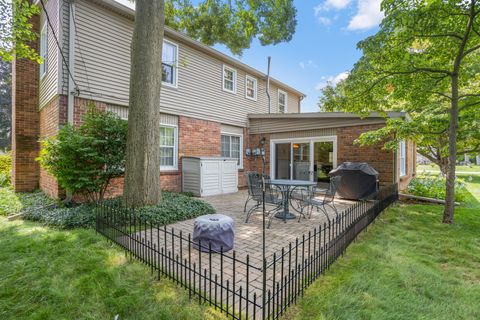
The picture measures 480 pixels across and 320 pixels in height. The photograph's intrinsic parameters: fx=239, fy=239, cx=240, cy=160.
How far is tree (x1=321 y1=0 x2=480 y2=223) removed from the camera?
539 centimetres

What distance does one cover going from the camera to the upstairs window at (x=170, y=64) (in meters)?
8.73

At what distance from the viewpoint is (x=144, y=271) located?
319 cm

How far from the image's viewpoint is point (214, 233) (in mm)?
3699

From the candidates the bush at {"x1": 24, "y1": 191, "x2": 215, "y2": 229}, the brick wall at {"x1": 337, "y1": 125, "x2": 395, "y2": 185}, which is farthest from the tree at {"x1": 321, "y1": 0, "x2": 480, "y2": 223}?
the bush at {"x1": 24, "y1": 191, "x2": 215, "y2": 229}

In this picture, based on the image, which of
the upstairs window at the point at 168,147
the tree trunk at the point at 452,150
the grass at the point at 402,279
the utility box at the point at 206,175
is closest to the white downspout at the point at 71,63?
the upstairs window at the point at 168,147

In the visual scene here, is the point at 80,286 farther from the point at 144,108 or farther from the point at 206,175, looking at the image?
the point at 206,175

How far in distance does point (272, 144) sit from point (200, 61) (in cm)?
486

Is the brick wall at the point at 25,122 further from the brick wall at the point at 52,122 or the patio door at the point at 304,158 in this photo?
the patio door at the point at 304,158

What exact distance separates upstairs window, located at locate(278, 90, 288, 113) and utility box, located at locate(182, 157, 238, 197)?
→ 7.05m

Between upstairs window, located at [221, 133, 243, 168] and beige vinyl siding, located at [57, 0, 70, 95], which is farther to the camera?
upstairs window, located at [221, 133, 243, 168]

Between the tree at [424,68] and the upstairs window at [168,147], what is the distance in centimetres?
590

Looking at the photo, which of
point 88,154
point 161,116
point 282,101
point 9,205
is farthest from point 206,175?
point 282,101

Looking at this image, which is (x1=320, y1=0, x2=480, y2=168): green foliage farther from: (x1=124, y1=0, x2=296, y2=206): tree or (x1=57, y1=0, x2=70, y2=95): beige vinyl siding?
(x1=57, y1=0, x2=70, y2=95): beige vinyl siding

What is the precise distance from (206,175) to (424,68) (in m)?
7.11
